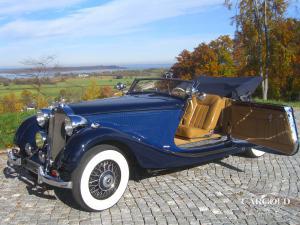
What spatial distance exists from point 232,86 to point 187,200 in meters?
2.48

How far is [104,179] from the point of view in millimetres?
4379

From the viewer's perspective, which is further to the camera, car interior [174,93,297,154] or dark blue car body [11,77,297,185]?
car interior [174,93,297,154]

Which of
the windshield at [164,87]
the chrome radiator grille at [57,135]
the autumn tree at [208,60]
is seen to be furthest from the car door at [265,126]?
the autumn tree at [208,60]

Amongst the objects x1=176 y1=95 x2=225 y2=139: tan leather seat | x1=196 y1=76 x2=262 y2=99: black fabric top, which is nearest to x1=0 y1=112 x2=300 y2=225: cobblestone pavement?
x1=176 y1=95 x2=225 y2=139: tan leather seat

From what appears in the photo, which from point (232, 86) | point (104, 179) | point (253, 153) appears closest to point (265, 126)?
point (232, 86)

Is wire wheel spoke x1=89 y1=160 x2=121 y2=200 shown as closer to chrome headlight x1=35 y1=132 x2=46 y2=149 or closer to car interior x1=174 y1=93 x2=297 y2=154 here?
chrome headlight x1=35 y1=132 x2=46 y2=149

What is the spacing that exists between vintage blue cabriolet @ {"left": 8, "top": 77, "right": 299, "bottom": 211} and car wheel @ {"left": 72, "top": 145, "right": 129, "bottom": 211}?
1cm

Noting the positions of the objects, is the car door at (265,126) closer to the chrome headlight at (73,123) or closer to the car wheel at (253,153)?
the car wheel at (253,153)

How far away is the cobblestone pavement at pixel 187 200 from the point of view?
4121 millimetres

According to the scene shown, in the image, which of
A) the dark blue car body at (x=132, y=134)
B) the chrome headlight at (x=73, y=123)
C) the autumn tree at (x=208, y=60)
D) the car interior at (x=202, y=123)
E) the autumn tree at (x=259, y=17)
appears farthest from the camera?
the autumn tree at (x=208, y=60)

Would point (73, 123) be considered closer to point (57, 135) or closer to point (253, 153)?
point (57, 135)

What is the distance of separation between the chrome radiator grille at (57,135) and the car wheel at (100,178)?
655 mm

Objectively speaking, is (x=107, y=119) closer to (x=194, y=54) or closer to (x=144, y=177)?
(x=144, y=177)

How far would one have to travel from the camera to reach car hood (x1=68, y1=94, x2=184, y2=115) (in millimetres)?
4719
